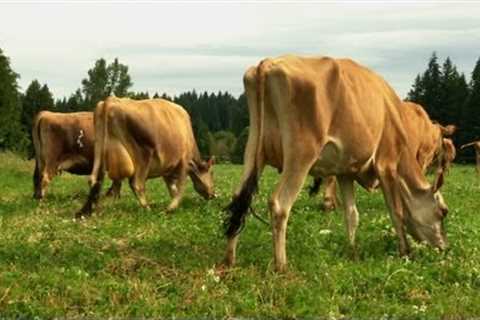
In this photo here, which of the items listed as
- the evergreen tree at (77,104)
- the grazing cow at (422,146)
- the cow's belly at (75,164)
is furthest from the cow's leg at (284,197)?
the evergreen tree at (77,104)

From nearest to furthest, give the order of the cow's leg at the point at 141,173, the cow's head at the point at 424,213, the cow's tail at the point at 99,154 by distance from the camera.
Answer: the cow's head at the point at 424,213 < the cow's tail at the point at 99,154 < the cow's leg at the point at 141,173

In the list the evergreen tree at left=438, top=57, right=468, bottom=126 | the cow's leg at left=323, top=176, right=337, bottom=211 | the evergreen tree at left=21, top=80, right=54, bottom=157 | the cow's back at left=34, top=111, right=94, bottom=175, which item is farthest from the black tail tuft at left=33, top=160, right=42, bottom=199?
the evergreen tree at left=21, top=80, right=54, bottom=157

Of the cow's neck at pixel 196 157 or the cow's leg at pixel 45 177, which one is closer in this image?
the cow's neck at pixel 196 157

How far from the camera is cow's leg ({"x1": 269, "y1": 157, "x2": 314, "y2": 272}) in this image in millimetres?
9461

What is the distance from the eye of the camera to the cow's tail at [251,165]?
965cm

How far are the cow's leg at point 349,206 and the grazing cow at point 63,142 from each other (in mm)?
11193

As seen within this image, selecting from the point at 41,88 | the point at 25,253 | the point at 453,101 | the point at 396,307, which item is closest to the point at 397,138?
the point at 396,307

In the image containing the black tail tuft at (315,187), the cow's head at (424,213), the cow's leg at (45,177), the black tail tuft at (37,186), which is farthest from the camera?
the cow's leg at (45,177)

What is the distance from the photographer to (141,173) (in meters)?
16.7

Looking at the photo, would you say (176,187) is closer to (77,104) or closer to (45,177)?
(45,177)

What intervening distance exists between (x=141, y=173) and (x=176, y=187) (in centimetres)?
112

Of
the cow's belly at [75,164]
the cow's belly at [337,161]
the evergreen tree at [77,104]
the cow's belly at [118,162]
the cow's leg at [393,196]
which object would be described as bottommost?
the evergreen tree at [77,104]

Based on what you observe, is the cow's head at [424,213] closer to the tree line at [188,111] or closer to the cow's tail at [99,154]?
the cow's tail at [99,154]

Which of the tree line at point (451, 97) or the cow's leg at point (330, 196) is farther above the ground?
the cow's leg at point (330, 196)
